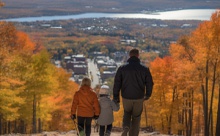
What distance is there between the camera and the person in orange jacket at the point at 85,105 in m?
8.75

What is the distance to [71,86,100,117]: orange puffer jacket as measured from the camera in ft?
Result: 28.7

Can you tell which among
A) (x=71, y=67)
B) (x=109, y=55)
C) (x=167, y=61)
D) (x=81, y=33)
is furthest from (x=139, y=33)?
(x=167, y=61)

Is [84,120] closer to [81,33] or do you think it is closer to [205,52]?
[205,52]

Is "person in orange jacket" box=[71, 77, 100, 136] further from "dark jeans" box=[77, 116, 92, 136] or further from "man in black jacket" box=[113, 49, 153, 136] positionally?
"man in black jacket" box=[113, 49, 153, 136]

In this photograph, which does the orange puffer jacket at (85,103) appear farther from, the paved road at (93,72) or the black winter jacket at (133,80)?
the paved road at (93,72)

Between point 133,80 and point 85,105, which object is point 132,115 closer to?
point 133,80

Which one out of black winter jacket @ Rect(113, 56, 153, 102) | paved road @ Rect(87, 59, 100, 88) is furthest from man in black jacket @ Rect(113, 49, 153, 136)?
paved road @ Rect(87, 59, 100, 88)

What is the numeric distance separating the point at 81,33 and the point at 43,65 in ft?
506

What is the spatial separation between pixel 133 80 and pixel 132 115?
2.97 ft

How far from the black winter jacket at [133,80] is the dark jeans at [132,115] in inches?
5.5

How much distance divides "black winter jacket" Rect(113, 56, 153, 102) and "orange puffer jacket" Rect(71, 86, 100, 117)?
0.54 meters

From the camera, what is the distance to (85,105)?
347 inches

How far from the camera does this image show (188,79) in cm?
2203

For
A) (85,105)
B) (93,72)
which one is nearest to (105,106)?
(85,105)
